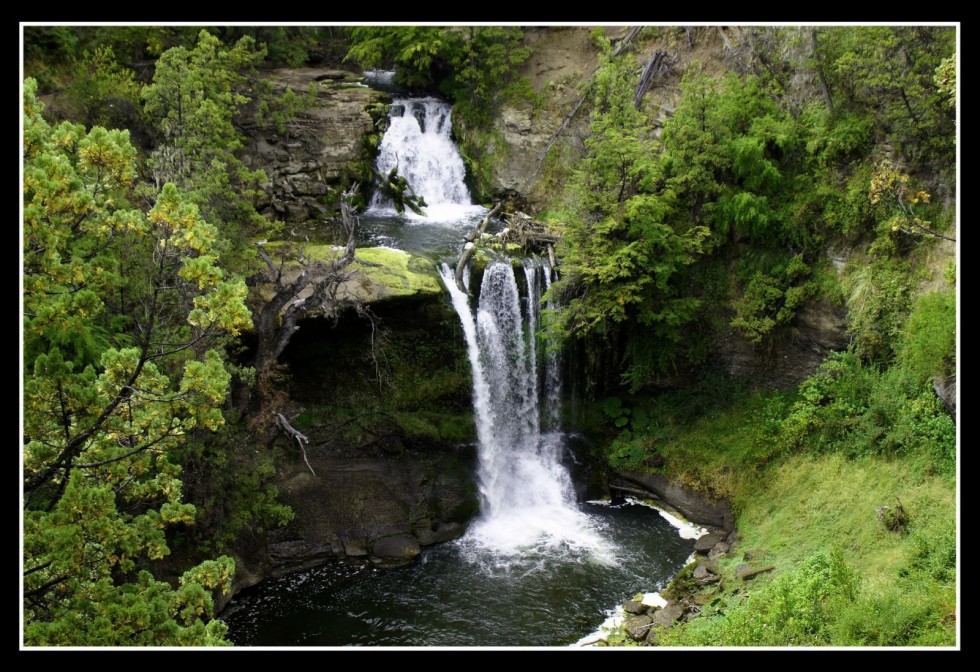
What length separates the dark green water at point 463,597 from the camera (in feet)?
35.0

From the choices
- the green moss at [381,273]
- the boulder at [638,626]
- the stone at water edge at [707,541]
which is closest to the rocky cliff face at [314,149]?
the green moss at [381,273]

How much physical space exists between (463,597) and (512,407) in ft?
15.8

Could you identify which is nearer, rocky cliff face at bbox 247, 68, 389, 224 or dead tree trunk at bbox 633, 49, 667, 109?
rocky cliff face at bbox 247, 68, 389, 224

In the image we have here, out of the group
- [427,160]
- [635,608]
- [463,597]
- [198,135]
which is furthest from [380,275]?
[635,608]

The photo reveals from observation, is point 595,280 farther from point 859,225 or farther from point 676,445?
point 859,225

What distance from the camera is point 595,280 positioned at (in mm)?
14320

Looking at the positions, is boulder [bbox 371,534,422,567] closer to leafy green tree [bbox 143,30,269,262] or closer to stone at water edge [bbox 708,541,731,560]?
stone at water edge [bbox 708,541,731,560]

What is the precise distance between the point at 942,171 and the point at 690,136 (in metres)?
4.72

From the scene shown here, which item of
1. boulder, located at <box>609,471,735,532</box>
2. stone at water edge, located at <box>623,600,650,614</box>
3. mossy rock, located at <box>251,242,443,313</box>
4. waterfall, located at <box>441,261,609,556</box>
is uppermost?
mossy rock, located at <box>251,242,443,313</box>

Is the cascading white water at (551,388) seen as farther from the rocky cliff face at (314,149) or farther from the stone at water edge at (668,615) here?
the rocky cliff face at (314,149)

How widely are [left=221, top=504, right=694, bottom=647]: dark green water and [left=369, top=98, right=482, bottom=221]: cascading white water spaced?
9873 millimetres

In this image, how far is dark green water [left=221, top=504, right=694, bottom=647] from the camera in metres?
10.7

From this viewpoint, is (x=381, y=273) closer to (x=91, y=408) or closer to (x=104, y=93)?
(x=104, y=93)

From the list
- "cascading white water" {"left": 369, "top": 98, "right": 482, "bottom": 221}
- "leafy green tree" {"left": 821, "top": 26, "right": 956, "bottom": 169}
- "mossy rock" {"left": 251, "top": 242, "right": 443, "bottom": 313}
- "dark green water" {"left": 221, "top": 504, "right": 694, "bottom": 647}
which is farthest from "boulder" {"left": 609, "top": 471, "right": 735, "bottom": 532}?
"cascading white water" {"left": 369, "top": 98, "right": 482, "bottom": 221}
